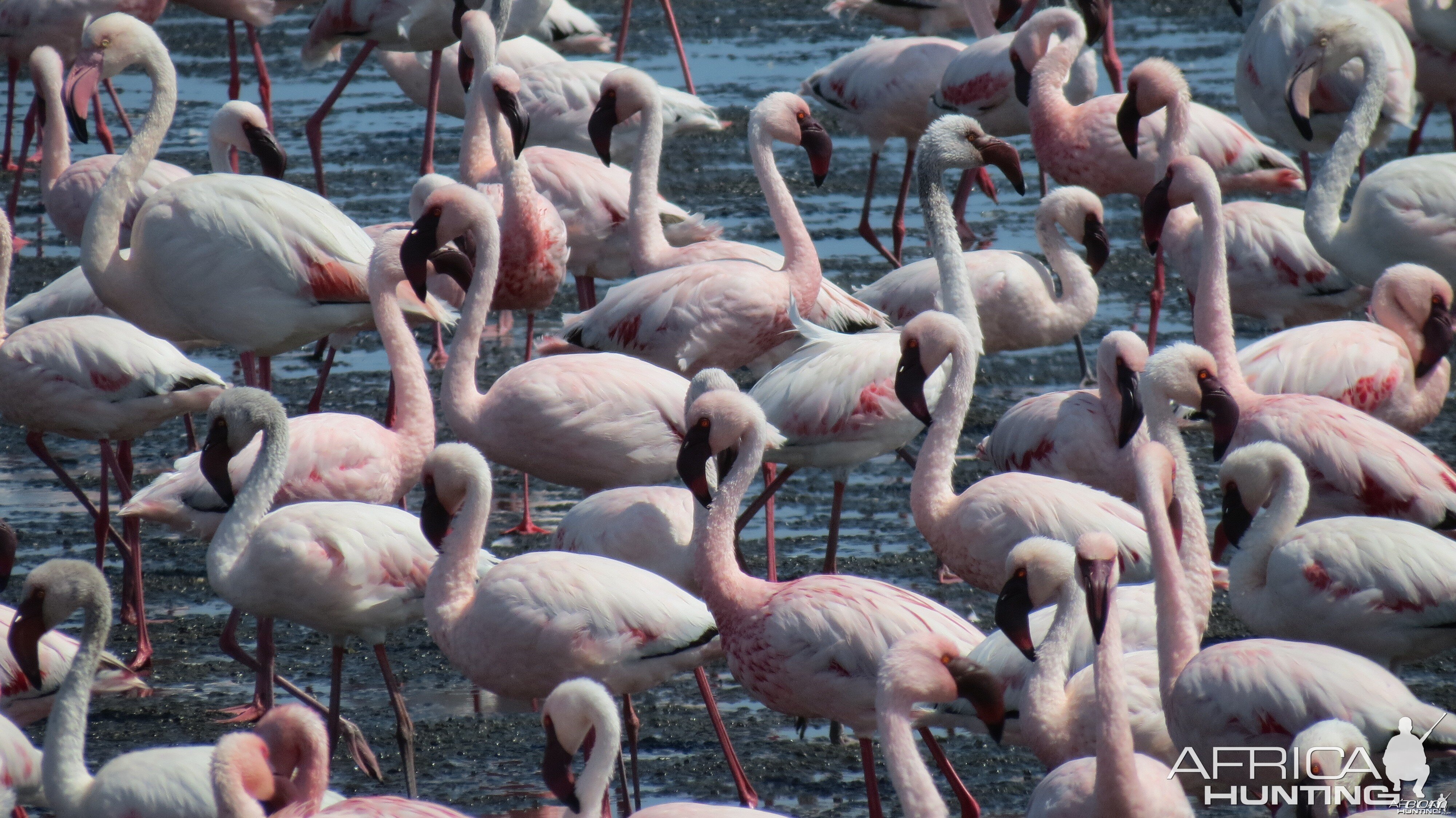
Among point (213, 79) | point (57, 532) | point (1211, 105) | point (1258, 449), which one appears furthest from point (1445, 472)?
point (213, 79)

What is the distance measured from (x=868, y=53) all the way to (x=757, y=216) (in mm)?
1147

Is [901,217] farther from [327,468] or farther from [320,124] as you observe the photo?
[327,468]

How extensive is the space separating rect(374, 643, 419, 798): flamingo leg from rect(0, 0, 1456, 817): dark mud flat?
0.27 feet

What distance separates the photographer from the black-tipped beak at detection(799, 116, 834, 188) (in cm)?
702

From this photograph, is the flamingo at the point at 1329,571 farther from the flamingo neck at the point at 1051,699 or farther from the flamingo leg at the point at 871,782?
the flamingo leg at the point at 871,782

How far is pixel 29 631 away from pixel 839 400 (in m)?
2.62

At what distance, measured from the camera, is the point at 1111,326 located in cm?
848

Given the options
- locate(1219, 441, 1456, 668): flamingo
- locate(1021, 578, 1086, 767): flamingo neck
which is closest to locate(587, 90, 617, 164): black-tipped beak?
locate(1219, 441, 1456, 668): flamingo

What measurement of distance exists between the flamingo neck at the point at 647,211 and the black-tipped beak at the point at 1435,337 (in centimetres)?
294

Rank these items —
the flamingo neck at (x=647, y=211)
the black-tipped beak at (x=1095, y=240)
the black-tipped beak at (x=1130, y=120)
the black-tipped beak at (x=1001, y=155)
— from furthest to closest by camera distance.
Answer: the black-tipped beak at (x=1130, y=120) → the flamingo neck at (x=647, y=211) → the black-tipped beak at (x=1095, y=240) → the black-tipped beak at (x=1001, y=155)

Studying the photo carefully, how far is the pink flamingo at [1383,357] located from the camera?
6.06m

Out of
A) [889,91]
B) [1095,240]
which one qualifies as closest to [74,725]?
[1095,240]

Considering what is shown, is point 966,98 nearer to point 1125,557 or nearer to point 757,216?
point 757,216

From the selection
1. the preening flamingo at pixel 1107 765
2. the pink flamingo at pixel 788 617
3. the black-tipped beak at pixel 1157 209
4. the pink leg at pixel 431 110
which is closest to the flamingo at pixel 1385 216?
the black-tipped beak at pixel 1157 209
